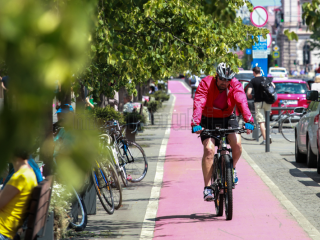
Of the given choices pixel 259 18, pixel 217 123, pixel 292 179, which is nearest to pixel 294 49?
pixel 259 18

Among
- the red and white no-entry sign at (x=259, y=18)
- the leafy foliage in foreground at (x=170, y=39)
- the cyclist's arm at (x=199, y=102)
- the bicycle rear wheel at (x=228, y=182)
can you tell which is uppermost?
the red and white no-entry sign at (x=259, y=18)

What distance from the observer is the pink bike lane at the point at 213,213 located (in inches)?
224

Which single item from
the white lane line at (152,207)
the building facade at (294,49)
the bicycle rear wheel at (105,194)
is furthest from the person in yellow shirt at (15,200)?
the building facade at (294,49)

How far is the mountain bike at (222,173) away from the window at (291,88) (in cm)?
1641

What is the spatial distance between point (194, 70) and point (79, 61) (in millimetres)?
7033

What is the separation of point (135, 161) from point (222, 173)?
364cm

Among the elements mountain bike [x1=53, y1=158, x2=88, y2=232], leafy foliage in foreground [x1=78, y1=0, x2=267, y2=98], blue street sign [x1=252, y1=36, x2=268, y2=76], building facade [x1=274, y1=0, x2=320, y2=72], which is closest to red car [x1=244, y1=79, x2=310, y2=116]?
blue street sign [x1=252, y1=36, x2=268, y2=76]

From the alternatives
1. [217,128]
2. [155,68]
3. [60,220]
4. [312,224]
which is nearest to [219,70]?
[217,128]

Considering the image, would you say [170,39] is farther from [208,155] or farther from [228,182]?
[228,182]

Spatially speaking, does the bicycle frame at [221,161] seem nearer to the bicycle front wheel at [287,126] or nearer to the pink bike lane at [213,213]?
the pink bike lane at [213,213]

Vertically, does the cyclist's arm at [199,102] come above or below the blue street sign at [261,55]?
below

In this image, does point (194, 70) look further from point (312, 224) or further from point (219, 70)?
point (312, 224)

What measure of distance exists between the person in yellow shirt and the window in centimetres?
1920

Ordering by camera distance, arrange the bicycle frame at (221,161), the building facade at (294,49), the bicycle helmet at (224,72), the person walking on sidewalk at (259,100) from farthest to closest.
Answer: the building facade at (294,49) → the person walking on sidewalk at (259,100) → the bicycle helmet at (224,72) → the bicycle frame at (221,161)
